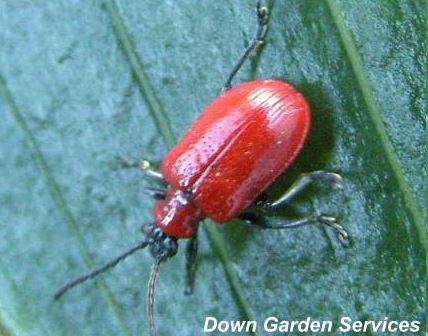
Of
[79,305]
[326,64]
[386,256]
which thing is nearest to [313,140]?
[326,64]

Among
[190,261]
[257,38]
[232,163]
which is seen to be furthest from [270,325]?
[257,38]

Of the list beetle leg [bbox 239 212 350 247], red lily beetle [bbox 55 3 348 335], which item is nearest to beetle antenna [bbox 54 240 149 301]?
red lily beetle [bbox 55 3 348 335]

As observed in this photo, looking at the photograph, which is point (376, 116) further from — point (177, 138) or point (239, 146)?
point (177, 138)

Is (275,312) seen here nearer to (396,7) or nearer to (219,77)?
(219,77)

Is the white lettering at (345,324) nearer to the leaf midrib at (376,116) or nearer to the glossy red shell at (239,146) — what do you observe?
the leaf midrib at (376,116)

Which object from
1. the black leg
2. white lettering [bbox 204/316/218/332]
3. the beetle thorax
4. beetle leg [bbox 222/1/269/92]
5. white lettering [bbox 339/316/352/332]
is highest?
beetle leg [bbox 222/1/269/92]

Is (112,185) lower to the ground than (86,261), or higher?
higher

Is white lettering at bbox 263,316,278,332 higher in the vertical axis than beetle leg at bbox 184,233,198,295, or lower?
lower

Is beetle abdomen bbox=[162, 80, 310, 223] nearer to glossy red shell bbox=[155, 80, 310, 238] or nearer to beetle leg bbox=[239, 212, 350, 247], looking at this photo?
glossy red shell bbox=[155, 80, 310, 238]
